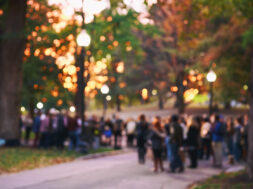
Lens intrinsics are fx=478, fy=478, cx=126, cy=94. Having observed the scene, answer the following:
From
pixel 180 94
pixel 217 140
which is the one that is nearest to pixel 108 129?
pixel 217 140

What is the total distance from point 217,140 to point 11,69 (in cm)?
1086

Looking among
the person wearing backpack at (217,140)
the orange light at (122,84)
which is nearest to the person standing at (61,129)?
the person wearing backpack at (217,140)

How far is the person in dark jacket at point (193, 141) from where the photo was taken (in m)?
16.9

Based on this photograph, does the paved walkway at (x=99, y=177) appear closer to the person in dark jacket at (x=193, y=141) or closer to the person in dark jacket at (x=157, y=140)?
the person in dark jacket at (x=193, y=141)

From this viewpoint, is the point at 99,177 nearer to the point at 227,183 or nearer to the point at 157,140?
the point at 157,140

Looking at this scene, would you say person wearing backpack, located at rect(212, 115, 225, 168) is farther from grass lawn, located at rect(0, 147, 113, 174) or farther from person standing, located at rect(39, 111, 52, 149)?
person standing, located at rect(39, 111, 52, 149)

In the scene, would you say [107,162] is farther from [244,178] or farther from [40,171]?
[244,178]

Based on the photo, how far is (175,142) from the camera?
51.3ft

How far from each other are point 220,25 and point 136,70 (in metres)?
19.5

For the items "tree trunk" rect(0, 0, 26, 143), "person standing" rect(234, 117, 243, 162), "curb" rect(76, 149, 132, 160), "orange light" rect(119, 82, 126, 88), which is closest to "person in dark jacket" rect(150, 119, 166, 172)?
"curb" rect(76, 149, 132, 160)

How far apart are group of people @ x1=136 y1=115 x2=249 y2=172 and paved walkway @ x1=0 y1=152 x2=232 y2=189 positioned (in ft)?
1.66

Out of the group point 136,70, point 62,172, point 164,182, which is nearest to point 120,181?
point 164,182

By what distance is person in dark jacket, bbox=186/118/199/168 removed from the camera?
16.9 meters

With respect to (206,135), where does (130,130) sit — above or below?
above
